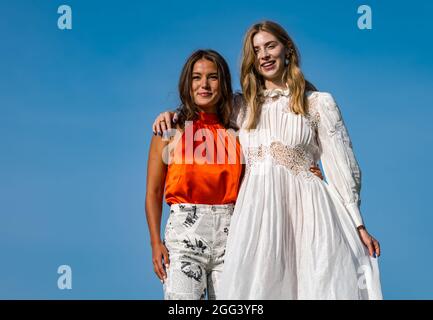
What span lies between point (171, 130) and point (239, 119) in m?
0.54

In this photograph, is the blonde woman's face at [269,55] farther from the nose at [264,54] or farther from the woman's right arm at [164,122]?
the woman's right arm at [164,122]

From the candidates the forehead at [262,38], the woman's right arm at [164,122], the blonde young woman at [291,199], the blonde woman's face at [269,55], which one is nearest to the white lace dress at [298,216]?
the blonde young woman at [291,199]

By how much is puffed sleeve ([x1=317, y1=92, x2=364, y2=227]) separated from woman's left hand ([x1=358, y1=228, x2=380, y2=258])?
14 centimetres

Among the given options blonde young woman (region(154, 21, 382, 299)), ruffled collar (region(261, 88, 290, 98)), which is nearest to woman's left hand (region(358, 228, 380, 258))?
blonde young woman (region(154, 21, 382, 299))

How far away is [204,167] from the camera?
5762 mm

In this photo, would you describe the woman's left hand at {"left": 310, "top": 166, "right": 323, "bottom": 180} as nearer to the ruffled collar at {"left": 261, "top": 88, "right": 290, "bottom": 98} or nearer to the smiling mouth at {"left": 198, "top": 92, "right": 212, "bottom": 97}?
the ruffled collar at {"left": 261, "top": 88, "right": 290, "bottom": 98}

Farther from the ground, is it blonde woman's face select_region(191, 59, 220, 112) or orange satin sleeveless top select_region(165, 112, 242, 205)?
blonde woman's face select_region(191, 59, 220, 112)

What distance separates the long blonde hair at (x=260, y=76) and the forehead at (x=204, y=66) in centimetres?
28

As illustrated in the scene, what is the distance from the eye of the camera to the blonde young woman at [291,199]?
5.47 m

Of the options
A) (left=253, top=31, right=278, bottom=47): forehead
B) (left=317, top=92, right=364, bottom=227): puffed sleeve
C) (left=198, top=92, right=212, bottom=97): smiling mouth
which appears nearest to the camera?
(left=317, top=92, right=364, bottom=227): puffed sleeve

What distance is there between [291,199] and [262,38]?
132cm

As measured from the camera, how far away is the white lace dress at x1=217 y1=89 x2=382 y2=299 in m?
5.46

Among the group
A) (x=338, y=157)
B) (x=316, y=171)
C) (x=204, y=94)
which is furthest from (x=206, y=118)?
(x=338, y=157)
